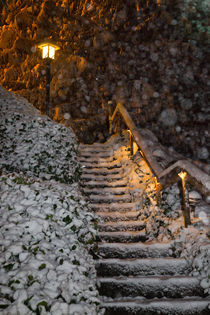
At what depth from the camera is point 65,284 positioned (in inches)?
94.6

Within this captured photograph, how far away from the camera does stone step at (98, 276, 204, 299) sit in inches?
114

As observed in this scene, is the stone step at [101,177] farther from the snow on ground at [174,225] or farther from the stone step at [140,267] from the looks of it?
the stone step at [140,267]

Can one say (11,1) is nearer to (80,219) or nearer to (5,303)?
(80,219)

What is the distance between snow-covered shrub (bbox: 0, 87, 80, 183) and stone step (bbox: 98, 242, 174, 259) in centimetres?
207

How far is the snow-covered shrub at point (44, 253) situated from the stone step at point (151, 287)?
26 centimetres

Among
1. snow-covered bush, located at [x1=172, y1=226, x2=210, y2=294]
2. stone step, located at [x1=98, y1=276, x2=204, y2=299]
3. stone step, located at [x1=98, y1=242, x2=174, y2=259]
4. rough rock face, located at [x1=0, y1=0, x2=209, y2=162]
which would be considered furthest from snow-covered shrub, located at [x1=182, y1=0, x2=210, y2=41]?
stone step, located at [x1=98, y1=276, x2=204, y2=299]

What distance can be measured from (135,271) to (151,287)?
13.4 inches

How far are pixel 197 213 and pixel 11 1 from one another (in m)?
A: 17.2

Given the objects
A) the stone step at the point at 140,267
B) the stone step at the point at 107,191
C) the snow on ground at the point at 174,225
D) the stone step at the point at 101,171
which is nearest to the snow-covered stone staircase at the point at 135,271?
the stone step at the point at 140,267

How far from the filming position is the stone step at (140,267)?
323 centimetres

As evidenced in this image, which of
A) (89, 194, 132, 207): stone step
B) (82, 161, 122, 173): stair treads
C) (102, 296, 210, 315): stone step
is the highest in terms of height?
(82, 161, 122, 173): stair treads

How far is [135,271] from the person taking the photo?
324 centimetres

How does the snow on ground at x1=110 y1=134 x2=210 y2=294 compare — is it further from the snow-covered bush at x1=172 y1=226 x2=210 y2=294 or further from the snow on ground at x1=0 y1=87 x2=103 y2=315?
the snow on ground at x1=0 y1=87 x2=103 y2=315

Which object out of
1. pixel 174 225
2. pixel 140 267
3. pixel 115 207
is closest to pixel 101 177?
pixel 115 207
